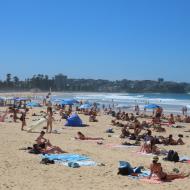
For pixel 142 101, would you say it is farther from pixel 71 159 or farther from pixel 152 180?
pixel 152 180

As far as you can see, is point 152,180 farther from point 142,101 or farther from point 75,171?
point 142,101

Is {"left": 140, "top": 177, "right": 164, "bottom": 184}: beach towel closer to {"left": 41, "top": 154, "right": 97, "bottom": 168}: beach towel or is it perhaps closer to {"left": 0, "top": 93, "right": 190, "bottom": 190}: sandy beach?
{"left": 0, "top": 93, "right": 190, "bottom": 190}: sandy beach

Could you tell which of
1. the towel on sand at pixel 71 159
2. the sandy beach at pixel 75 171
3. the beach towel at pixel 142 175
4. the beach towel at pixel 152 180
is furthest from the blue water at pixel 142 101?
the beach towel at pixel 152 180

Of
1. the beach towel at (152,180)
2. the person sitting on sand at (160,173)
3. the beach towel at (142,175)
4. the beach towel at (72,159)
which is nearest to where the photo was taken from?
the beach towel at (152,180)

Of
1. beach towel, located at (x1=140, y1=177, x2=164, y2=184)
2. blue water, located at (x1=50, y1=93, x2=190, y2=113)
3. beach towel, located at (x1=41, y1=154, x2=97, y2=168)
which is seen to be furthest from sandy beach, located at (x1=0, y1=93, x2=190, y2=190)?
blue water, located at (x1=50, y1=93, x2=190, y2=113)

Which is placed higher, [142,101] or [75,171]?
[142,101]

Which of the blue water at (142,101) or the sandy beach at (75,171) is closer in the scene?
the sandy beach at (75,171)

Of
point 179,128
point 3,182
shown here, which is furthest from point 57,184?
point 179,128

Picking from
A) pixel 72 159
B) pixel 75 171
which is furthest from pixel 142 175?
pixel 72 159

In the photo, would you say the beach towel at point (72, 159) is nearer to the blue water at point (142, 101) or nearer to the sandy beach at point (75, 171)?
the sandy beach at point (75, 171)

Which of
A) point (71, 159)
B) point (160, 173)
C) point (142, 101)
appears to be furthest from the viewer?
point (142, 101)

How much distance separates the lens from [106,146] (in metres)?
16.1

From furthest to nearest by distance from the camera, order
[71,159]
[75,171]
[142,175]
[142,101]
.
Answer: [142,101]
[71,159]
[75,171]
[142,175]

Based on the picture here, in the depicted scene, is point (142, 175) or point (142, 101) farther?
point (142, 101)
